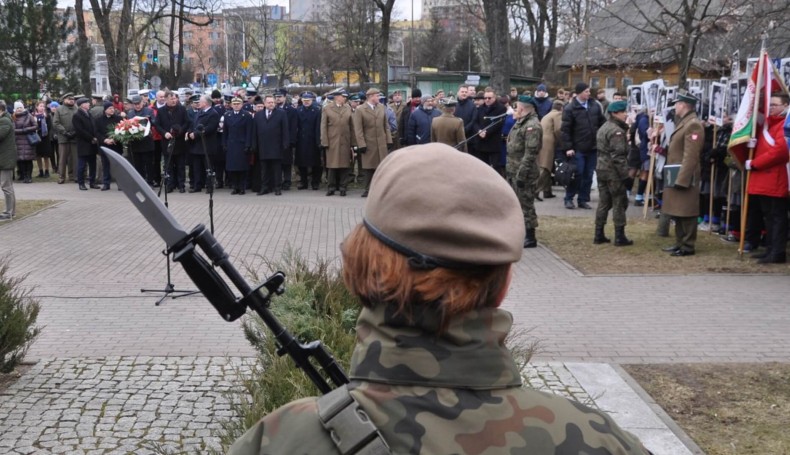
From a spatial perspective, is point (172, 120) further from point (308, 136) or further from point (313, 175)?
point (313, 175)

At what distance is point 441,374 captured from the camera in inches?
61.8

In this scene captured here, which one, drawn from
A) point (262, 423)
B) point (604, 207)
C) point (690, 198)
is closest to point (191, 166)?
point (604, 207)

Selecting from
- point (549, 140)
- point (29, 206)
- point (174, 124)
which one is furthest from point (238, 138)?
point (549, 140)

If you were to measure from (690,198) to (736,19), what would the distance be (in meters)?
8.22

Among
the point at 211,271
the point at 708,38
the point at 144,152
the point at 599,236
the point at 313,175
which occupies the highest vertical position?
the point at 708,38

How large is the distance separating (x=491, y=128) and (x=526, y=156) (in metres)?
6.14

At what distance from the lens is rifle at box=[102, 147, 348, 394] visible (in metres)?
2.10

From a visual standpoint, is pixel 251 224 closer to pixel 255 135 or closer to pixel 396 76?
pixel 255 135

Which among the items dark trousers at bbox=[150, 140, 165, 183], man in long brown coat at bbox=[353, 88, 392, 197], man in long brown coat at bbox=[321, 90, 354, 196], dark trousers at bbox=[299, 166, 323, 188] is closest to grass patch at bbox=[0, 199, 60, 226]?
dark trousers at bbox=[150, 140, 165, 183]

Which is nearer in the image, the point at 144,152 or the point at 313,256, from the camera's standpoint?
the point at 313,256

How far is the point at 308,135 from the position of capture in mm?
19422

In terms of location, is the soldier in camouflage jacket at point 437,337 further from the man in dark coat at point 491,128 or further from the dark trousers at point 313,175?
the dark trousers at point 313,175

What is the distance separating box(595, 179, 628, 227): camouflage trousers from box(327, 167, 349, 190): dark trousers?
25.2ft

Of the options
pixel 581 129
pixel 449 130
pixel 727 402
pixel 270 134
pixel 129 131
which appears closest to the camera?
pixel 727 402
